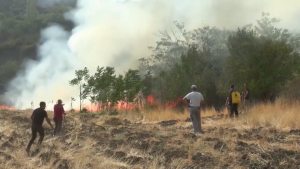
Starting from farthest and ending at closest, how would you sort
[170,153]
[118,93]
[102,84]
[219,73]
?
[219,73] < [102,84] < [118,93] < [170,153]

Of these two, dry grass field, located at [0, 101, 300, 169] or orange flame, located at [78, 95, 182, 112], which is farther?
orange flame, located at [78, 95, 182, 112]

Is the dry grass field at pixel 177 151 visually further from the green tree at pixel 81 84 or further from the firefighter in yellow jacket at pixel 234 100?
the green tree at pixel 81 84

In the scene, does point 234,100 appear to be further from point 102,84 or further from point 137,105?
point 102,84

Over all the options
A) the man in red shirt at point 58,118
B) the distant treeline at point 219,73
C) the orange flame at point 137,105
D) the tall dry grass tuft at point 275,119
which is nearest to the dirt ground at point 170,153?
the tall dry grass tuft at point 275,119

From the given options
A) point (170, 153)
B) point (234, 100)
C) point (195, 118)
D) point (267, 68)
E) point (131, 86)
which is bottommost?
point (170, 153)

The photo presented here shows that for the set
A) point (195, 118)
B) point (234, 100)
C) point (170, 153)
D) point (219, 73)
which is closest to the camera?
point (170, 153)

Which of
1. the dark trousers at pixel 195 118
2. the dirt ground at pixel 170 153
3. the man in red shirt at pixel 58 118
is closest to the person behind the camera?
the dirt ground at pixel 170 153

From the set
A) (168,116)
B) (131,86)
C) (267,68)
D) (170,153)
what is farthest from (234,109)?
(131,86)

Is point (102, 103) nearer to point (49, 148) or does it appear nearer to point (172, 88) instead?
point (172, 88)

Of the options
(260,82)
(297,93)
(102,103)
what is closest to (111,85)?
(102,103)

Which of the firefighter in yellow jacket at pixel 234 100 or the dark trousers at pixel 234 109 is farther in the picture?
the dark trousers at pixel 234 109

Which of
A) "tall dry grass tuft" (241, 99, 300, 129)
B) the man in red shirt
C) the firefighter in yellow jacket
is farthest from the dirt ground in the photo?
the firefighter in yellow jacket

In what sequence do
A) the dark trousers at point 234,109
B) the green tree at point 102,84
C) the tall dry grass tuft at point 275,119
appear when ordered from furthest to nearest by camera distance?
the green tree at point 102,84 < the dark trousers at point 234,109 < the tall dry grass tuft at point 275,119

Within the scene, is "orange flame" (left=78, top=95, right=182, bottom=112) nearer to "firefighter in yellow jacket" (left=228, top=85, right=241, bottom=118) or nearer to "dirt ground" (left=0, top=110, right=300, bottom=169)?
"firefighter in yellow jacket" (left=228, top=85, right=241, bottom=118)
